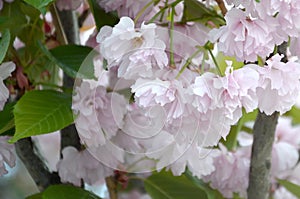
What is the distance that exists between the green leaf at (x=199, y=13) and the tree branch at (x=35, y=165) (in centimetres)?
23

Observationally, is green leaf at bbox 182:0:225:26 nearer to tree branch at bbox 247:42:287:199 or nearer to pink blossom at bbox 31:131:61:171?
tree branch at bbox 247:42:287:199

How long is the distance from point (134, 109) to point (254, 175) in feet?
0.59

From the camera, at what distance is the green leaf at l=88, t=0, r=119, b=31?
0.66m

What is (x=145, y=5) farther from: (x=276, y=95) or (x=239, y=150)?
(x=239, y=150)

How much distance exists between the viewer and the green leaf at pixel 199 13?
2.28 feet

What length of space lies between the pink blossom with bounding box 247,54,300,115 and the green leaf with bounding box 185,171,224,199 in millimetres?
246

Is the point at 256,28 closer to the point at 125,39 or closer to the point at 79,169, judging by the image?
the point at 125,39

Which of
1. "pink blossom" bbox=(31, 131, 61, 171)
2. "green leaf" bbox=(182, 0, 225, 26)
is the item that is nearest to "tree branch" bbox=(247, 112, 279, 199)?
"green leaf" bbox=(182, 0, 225, 26)

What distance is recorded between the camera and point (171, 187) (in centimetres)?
80

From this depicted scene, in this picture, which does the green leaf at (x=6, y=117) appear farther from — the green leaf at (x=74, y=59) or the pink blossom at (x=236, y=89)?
the pink blossom at (x=236, y=89)

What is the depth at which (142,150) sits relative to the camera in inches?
27.7

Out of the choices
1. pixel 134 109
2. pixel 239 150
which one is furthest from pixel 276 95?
pixel 239 150

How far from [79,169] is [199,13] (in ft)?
0.72

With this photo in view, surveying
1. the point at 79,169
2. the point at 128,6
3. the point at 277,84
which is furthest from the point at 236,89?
the point at 79,169
